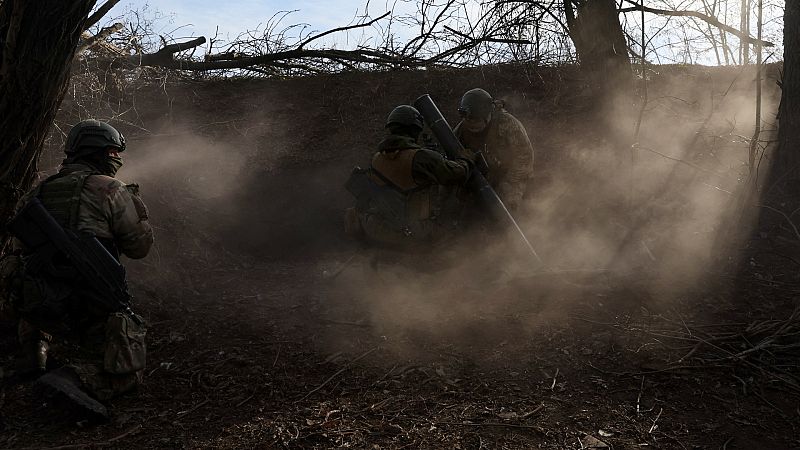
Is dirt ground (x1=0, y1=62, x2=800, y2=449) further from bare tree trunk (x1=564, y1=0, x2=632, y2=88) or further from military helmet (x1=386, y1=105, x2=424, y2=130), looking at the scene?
military helmet (x1=386, y1=105, x2=424, y2=130)

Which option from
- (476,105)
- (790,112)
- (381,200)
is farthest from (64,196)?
(790,112)

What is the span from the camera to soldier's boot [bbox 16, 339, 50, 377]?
13.0 ft

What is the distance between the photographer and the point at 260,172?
24.2 ft

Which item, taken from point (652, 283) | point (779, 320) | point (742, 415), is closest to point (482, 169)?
point (652, 283)

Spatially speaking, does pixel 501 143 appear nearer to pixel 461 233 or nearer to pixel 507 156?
pixel 507 156

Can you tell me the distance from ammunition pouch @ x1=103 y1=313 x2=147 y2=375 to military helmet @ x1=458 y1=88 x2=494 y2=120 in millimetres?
3667

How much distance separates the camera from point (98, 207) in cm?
399

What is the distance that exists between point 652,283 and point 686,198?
1.80 m

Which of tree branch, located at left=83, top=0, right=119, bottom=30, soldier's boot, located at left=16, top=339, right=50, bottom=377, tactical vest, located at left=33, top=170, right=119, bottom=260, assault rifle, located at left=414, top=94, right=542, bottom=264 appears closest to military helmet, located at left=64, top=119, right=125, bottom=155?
tactical vest, located at left=33, top=170, right=119, bottom=260

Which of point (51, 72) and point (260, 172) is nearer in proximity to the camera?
point (51, 72)

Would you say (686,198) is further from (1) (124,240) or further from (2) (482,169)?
(1) (124,240)

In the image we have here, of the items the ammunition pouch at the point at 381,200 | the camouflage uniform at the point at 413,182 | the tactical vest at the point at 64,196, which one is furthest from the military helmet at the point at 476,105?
the tactical vest at the point at 64,196

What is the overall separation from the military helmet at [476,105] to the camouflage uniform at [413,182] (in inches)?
28.2

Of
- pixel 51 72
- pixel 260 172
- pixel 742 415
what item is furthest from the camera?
pixel 260 172
